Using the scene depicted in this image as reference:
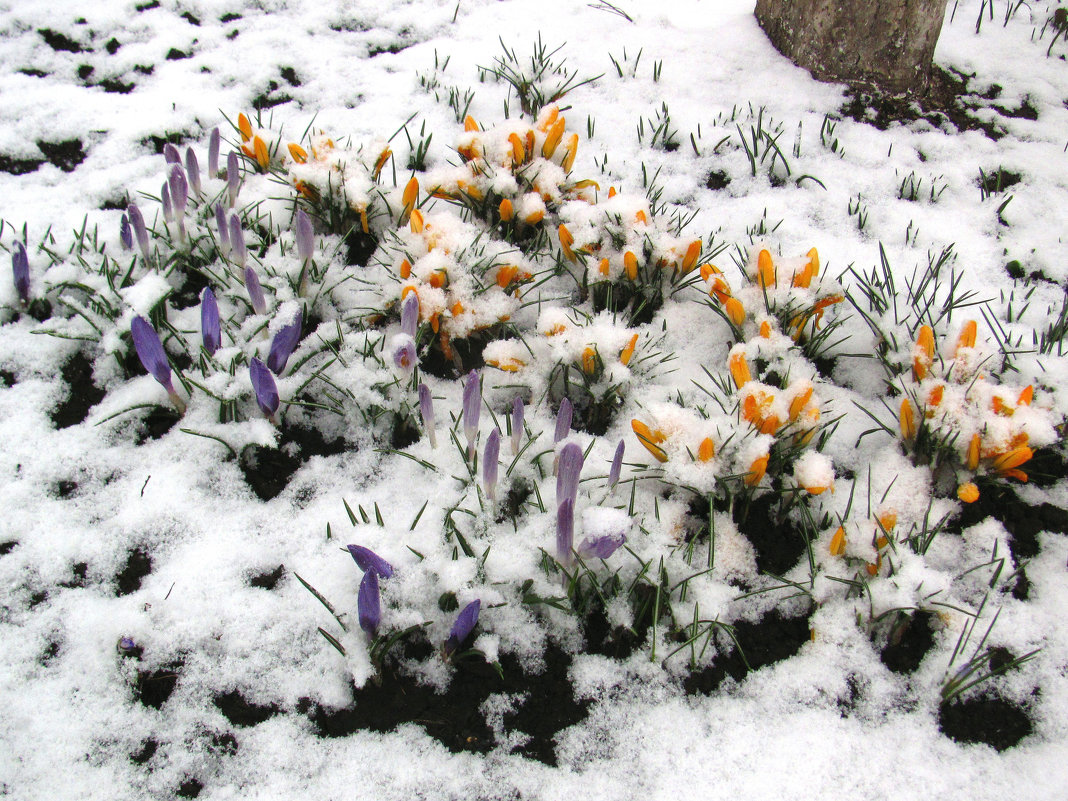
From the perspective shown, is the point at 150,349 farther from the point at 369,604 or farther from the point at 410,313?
the point at 369,604

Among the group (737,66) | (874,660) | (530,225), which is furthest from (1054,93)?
(874,660)

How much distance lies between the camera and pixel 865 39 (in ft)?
9.01

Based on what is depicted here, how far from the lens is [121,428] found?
186 centimetres

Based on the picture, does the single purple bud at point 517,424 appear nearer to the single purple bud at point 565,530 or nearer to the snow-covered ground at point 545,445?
the snow-covered ground at point 545,445

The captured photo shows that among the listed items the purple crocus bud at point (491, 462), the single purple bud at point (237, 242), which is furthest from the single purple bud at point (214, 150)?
the purple crocus bud at point (491, 462)

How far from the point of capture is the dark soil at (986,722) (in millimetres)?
1365

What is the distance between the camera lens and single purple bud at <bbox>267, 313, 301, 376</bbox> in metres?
1.82

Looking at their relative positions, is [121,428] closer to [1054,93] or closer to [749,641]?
[749,641]

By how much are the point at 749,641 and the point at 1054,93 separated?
2923mm

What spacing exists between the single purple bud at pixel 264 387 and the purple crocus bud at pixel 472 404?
1.70 ft

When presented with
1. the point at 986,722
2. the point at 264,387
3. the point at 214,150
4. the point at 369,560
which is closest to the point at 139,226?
the point at 214,150

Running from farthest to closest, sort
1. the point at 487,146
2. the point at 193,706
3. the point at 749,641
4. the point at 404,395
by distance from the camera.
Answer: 1. the point at 487,146
2. the point at 404,395
3. the point at 749,641
4. the point at 193,706

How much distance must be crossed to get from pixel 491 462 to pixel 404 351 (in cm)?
45

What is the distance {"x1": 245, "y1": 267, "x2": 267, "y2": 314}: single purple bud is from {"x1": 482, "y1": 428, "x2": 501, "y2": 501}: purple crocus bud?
0.85 meters
